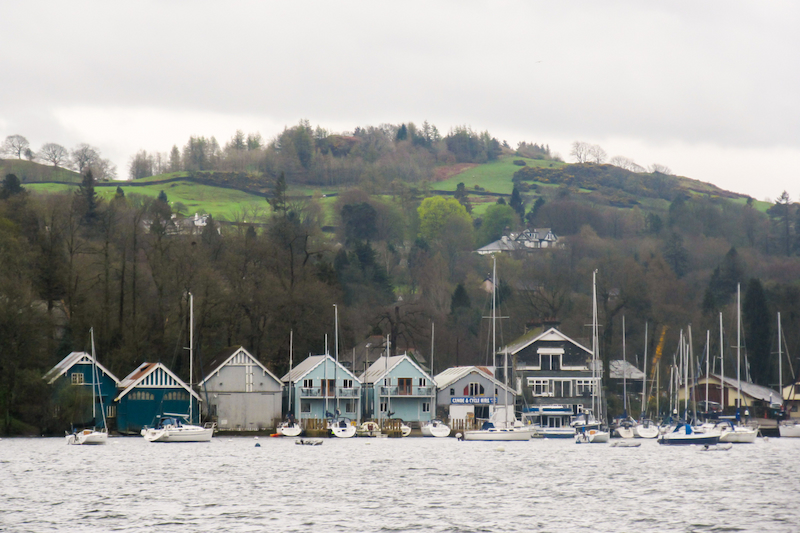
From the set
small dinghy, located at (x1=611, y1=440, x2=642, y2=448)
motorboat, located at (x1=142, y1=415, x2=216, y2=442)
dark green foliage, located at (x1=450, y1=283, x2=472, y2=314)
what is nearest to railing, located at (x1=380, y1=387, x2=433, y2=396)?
motorboat, located at (x1=142, y1=415, x2=216, y2=442)

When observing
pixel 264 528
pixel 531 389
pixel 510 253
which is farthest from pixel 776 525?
pixel 510 253

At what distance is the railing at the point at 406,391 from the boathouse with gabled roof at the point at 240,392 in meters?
9.62

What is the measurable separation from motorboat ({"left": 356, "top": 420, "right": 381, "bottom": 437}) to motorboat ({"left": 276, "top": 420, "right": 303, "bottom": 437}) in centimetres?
480

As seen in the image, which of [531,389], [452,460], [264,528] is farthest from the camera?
[531,389]

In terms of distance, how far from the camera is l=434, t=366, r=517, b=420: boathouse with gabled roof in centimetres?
9094

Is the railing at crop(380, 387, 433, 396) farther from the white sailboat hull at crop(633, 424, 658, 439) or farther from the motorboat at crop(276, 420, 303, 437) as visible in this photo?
the white sailboat hull at crop(633, 424, 658, 439)

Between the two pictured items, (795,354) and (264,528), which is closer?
(264,528)

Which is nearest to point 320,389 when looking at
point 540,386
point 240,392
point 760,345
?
point 240,392

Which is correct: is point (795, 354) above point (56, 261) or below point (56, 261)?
below

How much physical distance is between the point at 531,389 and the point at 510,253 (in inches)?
2589

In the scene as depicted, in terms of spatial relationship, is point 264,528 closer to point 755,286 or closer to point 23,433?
point 23,433

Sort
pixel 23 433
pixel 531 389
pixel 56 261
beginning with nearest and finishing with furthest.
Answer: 1. pixel 23 433
2. pixel 56 261
3. pixel 531 389

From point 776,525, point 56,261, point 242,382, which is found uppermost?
point 56,261

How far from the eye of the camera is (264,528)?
3125cm
